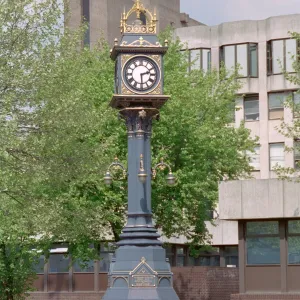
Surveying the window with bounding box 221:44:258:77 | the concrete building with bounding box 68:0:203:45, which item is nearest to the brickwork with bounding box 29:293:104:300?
the window with bounding box 221:44:258:77

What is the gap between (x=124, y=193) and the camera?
41344 millimetres

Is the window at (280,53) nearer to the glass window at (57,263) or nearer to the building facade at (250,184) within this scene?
the building facade at (250,184)

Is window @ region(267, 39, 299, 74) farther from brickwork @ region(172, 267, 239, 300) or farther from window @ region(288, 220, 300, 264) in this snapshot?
window @ region(288, 220, 300, 264)

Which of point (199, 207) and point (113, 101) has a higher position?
point (113, 101)

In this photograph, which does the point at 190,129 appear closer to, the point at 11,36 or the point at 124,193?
the point at 124,193

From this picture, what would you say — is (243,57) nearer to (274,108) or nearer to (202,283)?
(274,108)

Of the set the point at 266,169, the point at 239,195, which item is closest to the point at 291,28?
the point at 266,169

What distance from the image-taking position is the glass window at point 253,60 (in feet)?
230

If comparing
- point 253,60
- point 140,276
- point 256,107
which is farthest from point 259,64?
point 140,276

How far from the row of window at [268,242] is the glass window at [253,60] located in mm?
32900

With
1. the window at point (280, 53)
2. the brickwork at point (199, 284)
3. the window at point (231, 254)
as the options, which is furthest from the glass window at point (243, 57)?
the brickwork at point (199, 284)

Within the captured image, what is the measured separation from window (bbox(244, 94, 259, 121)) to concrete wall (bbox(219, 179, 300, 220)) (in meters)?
33.1

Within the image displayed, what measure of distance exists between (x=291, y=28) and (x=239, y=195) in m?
33.5

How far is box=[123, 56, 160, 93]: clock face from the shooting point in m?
29.2
